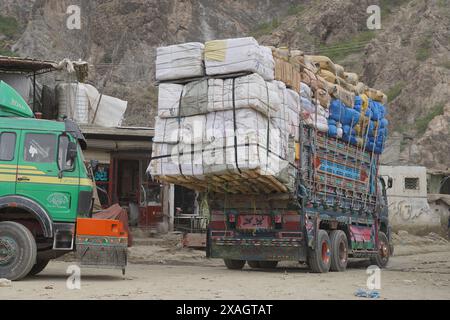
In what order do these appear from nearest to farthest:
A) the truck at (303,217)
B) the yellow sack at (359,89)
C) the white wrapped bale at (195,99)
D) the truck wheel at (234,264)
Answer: the white wrapped bale at (195,99) < the truck at (303,217) < the truck wheel at (234,264) < the yellow sack at (359,89)

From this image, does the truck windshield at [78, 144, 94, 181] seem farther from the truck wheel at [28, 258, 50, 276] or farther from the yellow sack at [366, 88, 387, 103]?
the yellow sack at [366, 88, 387, 103]

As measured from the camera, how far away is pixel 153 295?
29.0 ft

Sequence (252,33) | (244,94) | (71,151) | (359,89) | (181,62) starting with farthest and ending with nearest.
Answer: (252,33), (359,89), (181,62), (244,94), (71,151)

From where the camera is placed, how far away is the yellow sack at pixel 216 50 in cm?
1197

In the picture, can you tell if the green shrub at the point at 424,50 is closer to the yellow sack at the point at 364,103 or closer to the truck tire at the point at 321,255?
the yellow sack at the point at 364,103

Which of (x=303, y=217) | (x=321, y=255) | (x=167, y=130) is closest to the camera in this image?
(x=167, y=130)

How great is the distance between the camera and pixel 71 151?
→ 416 inches

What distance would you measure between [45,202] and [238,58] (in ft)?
13.9

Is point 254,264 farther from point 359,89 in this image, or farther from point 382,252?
point 359,89

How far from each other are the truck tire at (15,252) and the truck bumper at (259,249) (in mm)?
4666

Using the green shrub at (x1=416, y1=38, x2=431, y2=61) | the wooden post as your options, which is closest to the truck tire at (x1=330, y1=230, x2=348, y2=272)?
the wooden post

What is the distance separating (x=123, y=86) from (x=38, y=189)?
142ft

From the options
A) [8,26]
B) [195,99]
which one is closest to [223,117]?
[195,99]

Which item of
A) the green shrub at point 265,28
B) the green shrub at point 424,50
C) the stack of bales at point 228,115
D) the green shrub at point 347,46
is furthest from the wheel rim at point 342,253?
the green shrub at point 265,28
